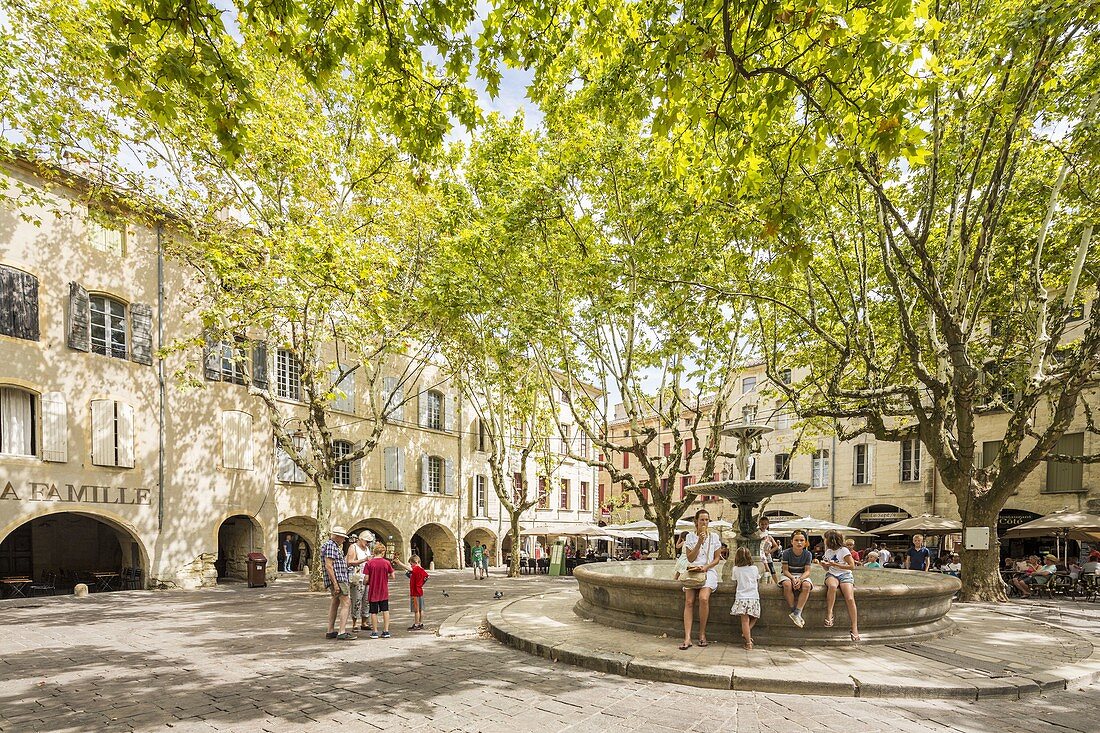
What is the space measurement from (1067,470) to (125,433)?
29.9 m

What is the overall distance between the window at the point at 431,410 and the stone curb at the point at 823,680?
2139 centimetres

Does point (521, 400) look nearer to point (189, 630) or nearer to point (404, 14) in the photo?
point (189, 630)

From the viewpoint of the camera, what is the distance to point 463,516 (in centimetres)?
3050

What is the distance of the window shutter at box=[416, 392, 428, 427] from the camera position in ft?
92.4

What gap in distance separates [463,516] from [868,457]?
18.5 metres

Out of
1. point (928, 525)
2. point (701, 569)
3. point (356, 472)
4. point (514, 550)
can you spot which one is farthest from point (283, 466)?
point (928, 525)

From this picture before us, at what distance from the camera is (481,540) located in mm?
32906

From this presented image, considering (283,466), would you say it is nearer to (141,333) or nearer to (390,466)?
(390,466)

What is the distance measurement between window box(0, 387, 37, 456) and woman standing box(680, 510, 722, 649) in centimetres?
1576

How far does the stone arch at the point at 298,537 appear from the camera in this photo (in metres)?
23.0

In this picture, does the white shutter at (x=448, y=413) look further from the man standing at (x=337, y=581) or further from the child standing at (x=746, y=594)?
the child standing at (x=746, y=594)

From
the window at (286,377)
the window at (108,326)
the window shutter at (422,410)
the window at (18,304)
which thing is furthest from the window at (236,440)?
the window shutter at (422,410)

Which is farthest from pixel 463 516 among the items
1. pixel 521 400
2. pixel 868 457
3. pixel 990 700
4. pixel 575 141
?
pixel 990 700

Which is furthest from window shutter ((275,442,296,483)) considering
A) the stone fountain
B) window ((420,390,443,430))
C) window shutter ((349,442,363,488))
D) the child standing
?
the child standing
